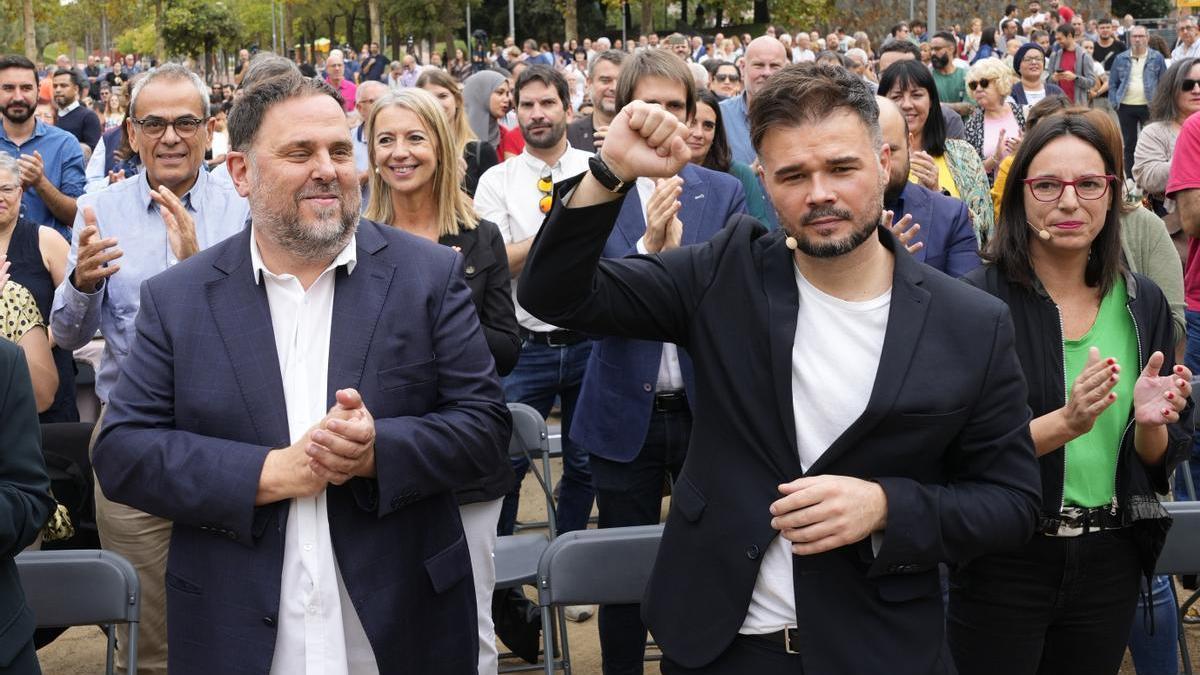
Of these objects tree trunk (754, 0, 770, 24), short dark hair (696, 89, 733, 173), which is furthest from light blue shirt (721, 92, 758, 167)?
tree trunk (754, 0, 770, 24)

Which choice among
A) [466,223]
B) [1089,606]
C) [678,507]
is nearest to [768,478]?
[678,507]

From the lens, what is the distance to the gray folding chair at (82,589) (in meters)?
3.57

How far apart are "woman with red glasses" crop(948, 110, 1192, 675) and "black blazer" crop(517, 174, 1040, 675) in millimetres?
669

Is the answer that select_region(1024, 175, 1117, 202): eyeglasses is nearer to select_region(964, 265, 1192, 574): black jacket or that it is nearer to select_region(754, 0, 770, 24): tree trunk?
select_region(964, 265, 1192, 574): black jacket

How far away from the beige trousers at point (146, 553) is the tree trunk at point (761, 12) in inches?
1905

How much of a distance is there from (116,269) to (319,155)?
139 cm

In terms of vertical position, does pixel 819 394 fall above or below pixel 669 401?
above

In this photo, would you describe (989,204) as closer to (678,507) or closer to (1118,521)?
(1118,521)

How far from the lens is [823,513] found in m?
2.28

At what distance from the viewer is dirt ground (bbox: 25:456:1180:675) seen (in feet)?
17.0

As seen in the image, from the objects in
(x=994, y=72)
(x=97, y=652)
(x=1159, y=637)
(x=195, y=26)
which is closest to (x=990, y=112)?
→ (x=994, y=72)

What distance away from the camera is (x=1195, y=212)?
214 inches

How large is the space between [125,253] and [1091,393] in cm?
313

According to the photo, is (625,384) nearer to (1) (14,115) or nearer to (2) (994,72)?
(2) (994,72)
